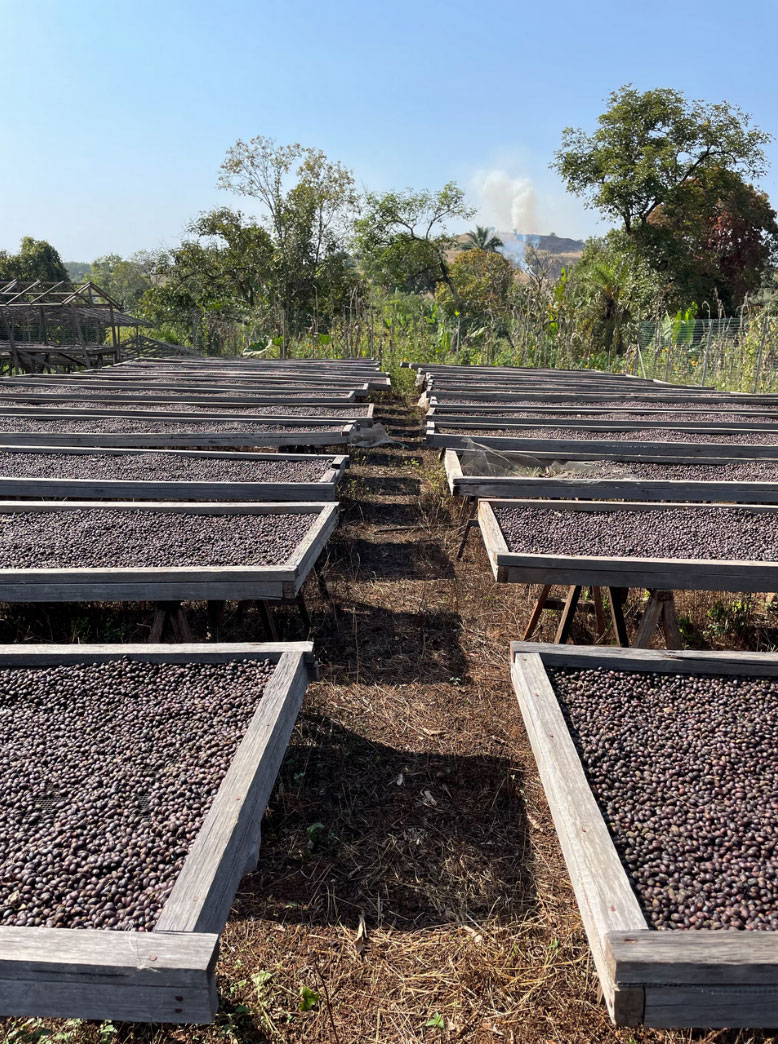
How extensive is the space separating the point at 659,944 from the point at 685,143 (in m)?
22.3

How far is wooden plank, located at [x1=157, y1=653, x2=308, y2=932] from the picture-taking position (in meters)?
1.14

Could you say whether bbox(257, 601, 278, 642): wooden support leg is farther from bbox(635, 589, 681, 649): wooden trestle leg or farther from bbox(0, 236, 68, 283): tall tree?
bbox(0, 236, 68, 283): tall tree

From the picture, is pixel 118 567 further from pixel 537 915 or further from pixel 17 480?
pixel 537 915

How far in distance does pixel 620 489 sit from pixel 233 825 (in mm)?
2997

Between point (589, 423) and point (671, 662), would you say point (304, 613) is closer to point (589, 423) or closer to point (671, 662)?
point (671, 662)

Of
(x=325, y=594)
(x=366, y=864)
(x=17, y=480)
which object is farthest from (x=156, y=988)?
(x=17, y=480)

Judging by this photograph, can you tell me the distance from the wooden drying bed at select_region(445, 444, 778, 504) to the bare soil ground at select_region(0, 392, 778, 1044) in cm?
58

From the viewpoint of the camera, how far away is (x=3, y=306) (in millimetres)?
13547

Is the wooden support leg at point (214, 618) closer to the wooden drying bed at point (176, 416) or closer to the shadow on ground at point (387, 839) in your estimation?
the shadow on ground at point (387, 839)

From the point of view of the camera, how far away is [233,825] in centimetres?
132

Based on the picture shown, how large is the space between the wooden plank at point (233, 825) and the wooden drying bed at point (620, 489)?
208 centimetres

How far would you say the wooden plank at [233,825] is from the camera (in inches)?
45.0

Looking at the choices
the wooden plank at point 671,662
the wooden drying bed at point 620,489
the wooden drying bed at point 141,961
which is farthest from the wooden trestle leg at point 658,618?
the wooden drying bed at point 141,961

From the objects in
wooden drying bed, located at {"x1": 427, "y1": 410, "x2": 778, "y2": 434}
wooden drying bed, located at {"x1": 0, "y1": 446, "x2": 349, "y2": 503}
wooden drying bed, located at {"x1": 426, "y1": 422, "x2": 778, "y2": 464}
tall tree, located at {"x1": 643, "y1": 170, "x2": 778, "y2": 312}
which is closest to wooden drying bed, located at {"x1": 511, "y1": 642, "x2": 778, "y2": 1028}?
wooden drying bed, located at {"x1": 0, "y1": 446, "x2": 349, "y2": 503}
